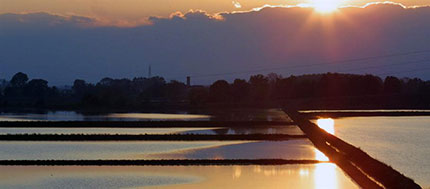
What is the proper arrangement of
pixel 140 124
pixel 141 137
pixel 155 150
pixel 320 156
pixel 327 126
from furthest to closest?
pixel 140 124 < pixel 327 126 < pixel 141 137 < pixel 155 150 < pixel 320 156

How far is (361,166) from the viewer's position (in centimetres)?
1975

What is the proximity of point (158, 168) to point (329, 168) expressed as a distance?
175 inches

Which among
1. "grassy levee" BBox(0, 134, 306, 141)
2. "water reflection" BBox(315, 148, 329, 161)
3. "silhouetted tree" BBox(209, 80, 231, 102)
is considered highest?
"silhouetted tree" BBox(209, 80, 231, 102)

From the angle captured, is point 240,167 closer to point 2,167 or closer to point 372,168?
point 372,168

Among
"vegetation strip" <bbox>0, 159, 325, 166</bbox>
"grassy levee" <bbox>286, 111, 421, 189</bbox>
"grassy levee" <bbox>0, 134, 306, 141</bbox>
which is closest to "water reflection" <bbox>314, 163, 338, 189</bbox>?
"grassy levee" <bbox>286, 111, 421, 189</bbox>

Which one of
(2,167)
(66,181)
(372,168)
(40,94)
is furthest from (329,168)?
(40,94)

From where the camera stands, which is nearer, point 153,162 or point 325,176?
point 325,176

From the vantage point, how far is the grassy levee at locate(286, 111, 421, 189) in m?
15.8

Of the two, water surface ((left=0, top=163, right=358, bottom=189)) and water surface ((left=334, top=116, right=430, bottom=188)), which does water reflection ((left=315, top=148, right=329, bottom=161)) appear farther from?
water surface ((left=0, top=163, right=358, bottom=189))

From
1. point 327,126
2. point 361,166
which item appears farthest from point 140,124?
point 361,166

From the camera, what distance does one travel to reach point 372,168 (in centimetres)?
1850

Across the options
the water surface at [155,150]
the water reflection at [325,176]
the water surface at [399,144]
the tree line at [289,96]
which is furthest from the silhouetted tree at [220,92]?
the water reflection at [325,176]

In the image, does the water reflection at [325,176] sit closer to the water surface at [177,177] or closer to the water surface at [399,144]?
the water surface at [177,177]

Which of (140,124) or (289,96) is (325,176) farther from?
(289,96)
